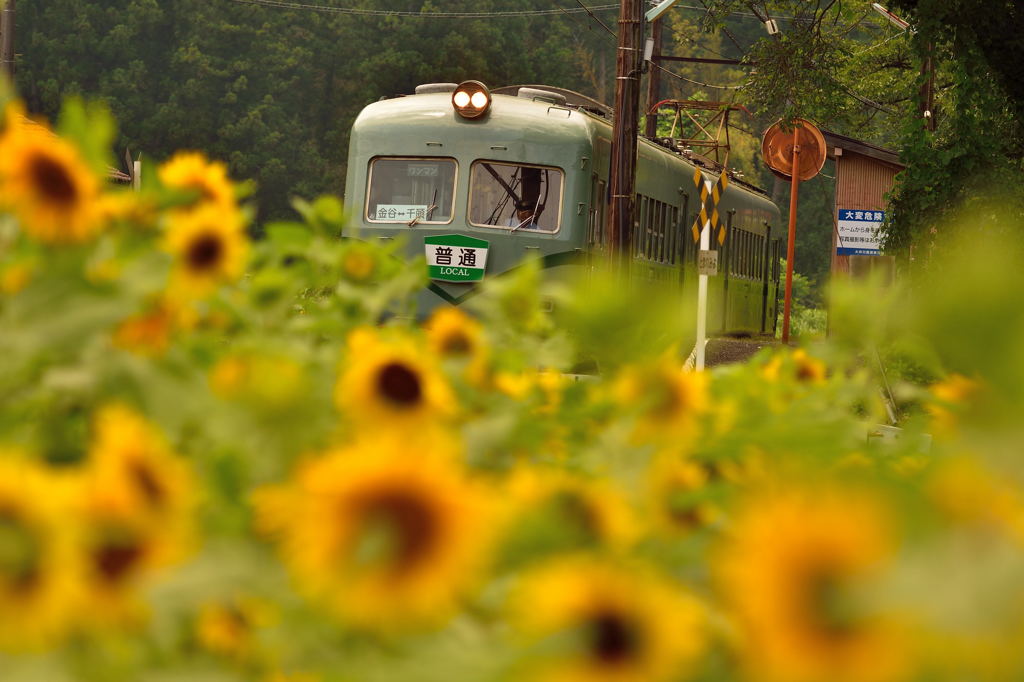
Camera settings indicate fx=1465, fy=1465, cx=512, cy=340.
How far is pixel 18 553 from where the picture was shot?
743mm

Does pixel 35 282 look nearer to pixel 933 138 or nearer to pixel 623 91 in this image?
pixel 623 91

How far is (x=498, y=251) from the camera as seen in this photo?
1403 centimetres

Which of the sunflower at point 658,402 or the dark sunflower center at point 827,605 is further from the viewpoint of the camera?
the sunflower at point 658,402

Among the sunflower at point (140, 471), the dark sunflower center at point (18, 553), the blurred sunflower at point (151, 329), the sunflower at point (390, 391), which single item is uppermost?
the blurred sunflower at point (151, 329)

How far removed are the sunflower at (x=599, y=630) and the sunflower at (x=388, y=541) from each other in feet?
0.16

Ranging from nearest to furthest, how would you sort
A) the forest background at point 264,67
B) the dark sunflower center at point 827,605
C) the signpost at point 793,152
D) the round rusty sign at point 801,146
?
the dark sunflower center at point 827,605 → the signpost at point 793,152 → the round rusty sign at point 801,146 → the forest background at point 264,67

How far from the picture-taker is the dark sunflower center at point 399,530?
740 millimetres

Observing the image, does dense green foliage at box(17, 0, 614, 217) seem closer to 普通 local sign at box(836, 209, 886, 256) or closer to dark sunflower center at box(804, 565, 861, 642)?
普通 local sign at box(836, 209, 886, 256)

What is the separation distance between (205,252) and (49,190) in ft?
0.85

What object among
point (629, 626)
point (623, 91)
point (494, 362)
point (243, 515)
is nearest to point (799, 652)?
point (629, 626)

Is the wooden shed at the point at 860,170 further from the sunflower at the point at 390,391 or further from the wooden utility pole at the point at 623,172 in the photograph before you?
the sunflower at the point at 390,391

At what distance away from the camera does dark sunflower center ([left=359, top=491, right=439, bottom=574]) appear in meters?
0.74

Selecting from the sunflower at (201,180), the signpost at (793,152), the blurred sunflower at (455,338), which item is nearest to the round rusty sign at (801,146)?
the signpost at (793,152)

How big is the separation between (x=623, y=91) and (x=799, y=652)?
16.2 m
